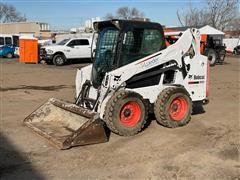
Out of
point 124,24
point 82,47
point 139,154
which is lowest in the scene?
point 139,154

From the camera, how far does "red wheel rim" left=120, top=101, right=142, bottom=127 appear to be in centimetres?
819

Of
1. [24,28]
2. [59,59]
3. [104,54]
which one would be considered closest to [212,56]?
[59,59]

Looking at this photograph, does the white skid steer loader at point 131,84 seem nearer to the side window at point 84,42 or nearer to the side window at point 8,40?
the side window at point 84,42

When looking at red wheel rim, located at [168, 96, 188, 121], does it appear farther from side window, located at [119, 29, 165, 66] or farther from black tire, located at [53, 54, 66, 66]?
black tire, located at [53, 54, 66, 66]

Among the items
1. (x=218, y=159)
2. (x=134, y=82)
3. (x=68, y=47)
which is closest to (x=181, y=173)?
(x=218, y=159)

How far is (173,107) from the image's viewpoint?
903cm

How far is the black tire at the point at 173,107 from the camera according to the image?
28.8 feet

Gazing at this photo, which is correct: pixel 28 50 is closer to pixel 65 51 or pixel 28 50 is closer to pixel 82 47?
pixel 65 51

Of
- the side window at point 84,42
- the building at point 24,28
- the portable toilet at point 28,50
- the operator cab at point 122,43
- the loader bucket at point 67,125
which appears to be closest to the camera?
the loader bucket at point 67,125

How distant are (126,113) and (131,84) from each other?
2.56ft

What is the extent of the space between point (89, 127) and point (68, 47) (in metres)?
21.6

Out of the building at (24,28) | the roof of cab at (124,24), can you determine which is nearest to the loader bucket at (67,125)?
the roof of cab at (124,24)

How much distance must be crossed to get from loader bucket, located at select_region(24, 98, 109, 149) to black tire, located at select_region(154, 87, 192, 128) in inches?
49.7

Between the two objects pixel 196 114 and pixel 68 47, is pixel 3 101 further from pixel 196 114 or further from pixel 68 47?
pixel 68 47
